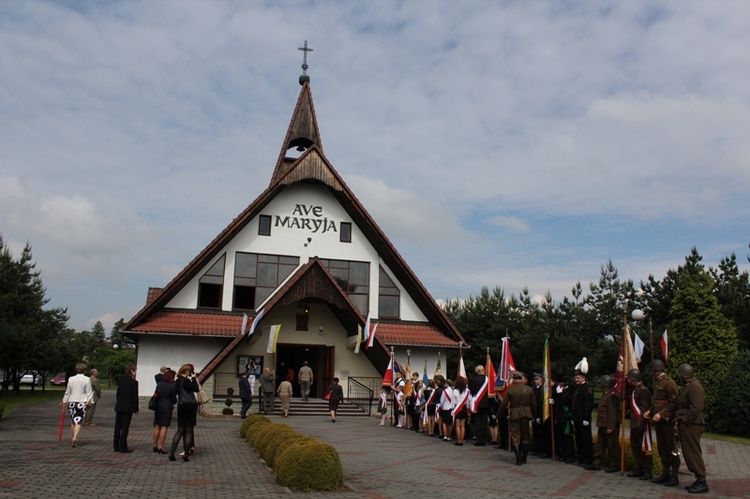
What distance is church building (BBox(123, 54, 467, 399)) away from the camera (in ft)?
77.2

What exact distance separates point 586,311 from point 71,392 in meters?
27.5

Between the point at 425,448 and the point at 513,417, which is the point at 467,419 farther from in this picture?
the point at 513,417

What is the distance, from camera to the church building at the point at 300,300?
77.2ft

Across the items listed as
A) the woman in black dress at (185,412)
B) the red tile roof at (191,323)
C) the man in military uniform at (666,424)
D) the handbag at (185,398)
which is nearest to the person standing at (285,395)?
the red tile roof at (191,323)

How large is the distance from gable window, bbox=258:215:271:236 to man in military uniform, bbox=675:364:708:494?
741 inches

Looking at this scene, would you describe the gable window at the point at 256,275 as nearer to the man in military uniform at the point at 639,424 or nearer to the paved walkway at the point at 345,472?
the paved walkway at the point at 345,472

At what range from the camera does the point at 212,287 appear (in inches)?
→ 979

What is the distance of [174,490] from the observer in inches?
320

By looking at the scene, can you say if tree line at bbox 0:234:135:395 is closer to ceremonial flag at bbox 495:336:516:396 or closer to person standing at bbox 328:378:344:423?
person standing at bbox 328:378:344:423

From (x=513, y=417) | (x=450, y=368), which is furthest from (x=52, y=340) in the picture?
(x=513, y=417)

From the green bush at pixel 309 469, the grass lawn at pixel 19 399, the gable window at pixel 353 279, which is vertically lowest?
the grass lawn at pixel 19 399

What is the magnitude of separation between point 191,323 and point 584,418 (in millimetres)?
15975

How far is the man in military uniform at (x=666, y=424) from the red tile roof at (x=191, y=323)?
53.7 ft

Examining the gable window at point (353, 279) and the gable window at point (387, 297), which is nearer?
the gable window at point (353, 279)
